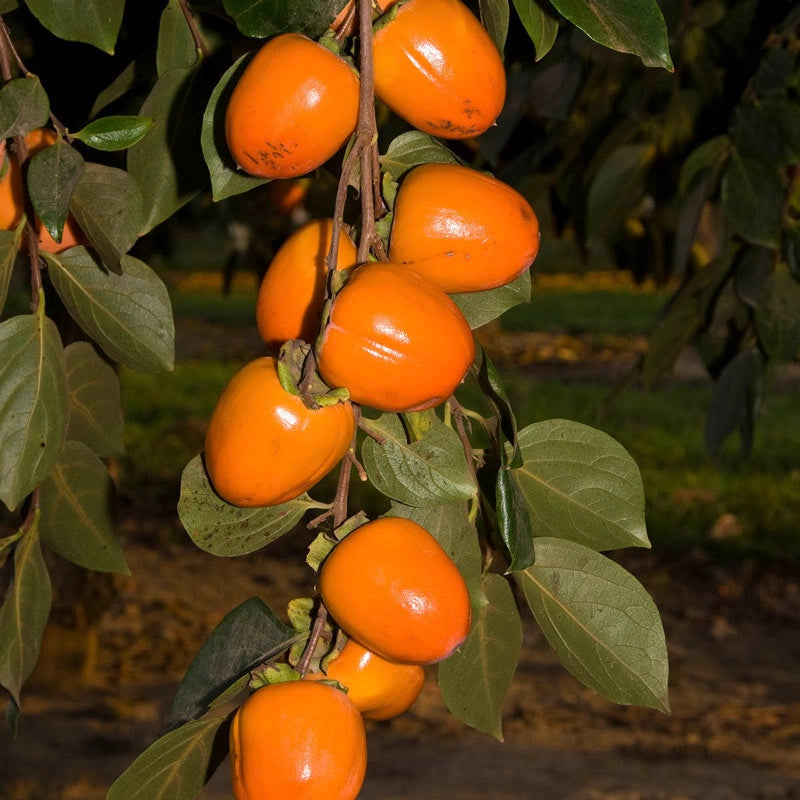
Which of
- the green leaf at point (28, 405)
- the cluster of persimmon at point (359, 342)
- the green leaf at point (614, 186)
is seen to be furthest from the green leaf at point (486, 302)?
the green leaf at point (614, 186)

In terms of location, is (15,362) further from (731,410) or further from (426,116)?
(731,410)

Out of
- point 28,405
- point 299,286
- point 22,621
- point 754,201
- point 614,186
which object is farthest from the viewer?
point 614,186

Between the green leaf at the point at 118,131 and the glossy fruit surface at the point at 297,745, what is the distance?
1.32 ft

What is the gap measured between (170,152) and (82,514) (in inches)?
12.2

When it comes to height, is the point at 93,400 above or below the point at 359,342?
below

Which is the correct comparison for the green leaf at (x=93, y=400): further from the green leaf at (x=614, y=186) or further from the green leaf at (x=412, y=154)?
the green leaf at (x=614, y=186)

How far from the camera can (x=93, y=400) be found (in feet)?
3.24

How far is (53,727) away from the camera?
9.19ft

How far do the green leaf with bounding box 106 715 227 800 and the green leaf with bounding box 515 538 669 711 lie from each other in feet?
0.76

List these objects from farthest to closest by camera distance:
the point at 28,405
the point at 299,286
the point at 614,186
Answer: the point at 614,186 → the point at 28,405 → the point at 299,286

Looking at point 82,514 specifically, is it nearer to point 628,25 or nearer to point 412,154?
point 412,154

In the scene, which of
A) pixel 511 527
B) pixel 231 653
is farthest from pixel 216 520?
Result: pixel 511 527

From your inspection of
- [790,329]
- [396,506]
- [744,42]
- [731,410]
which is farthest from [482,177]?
[744,42]

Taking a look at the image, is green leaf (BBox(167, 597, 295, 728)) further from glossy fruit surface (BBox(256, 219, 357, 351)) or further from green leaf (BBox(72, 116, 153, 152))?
green leaf (BBox(72, 116, 153, 152))
